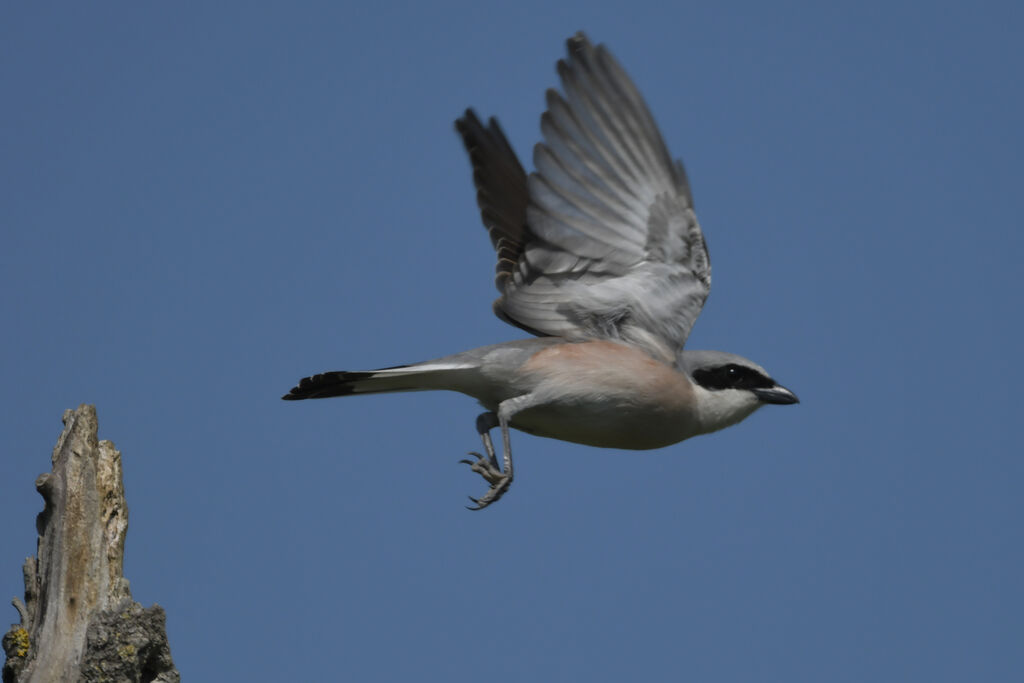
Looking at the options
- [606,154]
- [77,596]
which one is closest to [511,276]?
[606,154]

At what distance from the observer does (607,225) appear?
310 inches

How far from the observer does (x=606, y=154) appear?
7855 mm

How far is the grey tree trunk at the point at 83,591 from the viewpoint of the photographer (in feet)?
17.9

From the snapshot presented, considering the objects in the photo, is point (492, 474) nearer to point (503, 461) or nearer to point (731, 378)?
point (503, 461)

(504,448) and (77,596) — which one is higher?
(504,448)

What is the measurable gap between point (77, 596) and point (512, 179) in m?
4.81

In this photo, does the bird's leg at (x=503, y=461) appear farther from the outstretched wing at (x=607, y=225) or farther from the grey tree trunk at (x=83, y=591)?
the grey tree trunk at (x=83, y=591)

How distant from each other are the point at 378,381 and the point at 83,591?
8.54ft

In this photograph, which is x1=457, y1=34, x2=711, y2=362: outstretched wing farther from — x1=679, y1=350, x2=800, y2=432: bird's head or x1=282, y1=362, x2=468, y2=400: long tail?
x1=282, y1=362, x2=468, y2=400: long tail

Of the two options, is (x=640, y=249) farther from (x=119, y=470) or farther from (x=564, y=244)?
(x=119, y=470)

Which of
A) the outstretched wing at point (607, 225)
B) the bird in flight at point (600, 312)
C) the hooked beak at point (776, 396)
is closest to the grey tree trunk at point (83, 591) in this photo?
the bird in flight at point (600, 312)

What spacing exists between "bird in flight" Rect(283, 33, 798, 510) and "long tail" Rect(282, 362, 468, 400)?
13 millimetres

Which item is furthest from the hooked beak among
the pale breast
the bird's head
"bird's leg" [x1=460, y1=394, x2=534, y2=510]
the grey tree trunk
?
the grey tree trunk

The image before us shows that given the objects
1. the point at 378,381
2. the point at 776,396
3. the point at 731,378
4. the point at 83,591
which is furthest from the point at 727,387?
the point at 83,591
